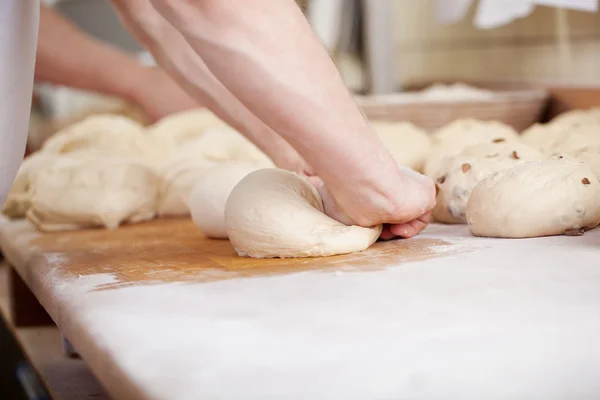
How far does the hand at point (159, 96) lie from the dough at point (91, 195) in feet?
3.52

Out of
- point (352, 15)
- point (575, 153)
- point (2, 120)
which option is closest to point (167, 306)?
point (2, 120)

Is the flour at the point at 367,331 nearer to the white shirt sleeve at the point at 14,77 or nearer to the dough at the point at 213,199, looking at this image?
the white shirt sleeve at the point at 14,77

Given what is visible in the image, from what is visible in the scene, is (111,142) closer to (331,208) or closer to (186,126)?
(186,126)

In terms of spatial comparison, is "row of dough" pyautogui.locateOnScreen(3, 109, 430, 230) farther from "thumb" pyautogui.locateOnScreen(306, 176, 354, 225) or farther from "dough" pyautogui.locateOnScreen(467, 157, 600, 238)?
"dough" pyautogui.locateOnScreen(467, 157, 600, 238)

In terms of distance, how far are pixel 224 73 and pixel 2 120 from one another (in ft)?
1.27

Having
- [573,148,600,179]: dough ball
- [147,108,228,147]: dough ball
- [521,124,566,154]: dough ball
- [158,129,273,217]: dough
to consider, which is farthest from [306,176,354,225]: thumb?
[147,108,228,147]: dough ball

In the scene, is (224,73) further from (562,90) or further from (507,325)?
(562,90)

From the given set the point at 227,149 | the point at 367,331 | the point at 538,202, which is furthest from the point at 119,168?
the point at 367,331

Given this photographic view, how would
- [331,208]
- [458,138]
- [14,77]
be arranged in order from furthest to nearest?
1. [458,138]
2. [331,208]
3. [14,77]

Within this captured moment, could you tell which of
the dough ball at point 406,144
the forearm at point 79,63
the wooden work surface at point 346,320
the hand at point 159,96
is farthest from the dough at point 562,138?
the forearm at point 79,63

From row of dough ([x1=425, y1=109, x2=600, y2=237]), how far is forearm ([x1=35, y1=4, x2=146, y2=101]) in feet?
5.46

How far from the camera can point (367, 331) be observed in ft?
2.74

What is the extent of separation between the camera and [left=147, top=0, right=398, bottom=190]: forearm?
943 millimetres

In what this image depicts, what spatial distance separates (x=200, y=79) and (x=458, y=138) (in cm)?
65
